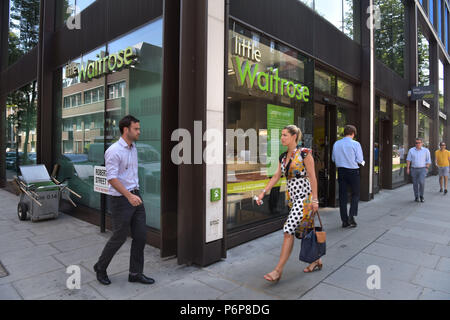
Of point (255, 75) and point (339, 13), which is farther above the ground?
point (339, 13)

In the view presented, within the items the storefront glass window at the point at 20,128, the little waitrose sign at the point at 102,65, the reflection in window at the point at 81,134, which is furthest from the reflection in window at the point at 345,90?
the storefront glass window at the point at 20,128

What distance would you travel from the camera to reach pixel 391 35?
480 inches

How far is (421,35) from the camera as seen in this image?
53.7 feet

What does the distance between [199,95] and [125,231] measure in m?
2.01

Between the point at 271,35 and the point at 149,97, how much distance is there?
8.68ft

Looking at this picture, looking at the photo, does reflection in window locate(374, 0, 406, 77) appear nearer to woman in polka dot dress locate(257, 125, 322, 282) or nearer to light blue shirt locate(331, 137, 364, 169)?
light blue shirt locate(331, 137, 364, 169)

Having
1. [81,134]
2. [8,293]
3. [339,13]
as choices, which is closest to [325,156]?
[339,13]

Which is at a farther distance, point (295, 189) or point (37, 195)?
point (37, 195)

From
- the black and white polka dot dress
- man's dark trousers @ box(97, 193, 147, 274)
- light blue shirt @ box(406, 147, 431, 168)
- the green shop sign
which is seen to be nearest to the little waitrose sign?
the green shop sign

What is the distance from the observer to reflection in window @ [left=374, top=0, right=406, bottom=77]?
10.9 metres

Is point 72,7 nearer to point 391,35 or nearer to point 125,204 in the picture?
point 125,204

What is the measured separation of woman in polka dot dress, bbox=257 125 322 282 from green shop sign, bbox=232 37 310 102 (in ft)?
6.62

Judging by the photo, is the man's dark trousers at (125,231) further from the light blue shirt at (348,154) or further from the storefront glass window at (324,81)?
the storefront glass window at (324,81)
